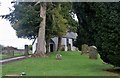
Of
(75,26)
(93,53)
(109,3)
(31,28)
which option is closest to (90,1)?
(109,3)

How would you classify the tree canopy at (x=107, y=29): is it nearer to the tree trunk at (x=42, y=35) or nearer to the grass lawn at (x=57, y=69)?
the grass lawn at (x=57, y=69)

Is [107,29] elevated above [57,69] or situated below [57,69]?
above

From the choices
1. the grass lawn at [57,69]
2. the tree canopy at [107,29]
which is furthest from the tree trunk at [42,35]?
the tree canopy at [107,29]

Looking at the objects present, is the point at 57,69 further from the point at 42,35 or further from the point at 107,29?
the point at 42,35

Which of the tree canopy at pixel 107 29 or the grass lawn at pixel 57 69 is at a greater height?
the tree canopy at pixel 107 29

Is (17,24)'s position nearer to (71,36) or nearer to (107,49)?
(107,49)

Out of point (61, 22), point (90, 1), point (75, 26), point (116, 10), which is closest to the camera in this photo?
point (116, 10)

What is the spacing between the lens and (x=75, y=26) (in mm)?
48625

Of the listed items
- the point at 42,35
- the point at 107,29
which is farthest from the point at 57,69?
the point at 42,35

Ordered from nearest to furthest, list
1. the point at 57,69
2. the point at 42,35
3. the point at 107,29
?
1. the point at 107,29
2. the point at 57,69
3. the point at 42,35

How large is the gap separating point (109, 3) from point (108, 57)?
2997 millimetres

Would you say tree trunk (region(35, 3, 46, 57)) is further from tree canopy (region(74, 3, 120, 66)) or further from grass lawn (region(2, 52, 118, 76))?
tree canopy (region(74, 3, 120, 66))

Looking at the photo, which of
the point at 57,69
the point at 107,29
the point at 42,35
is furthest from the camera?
the point at 42,35

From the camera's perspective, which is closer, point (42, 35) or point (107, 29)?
point (107, 29)
